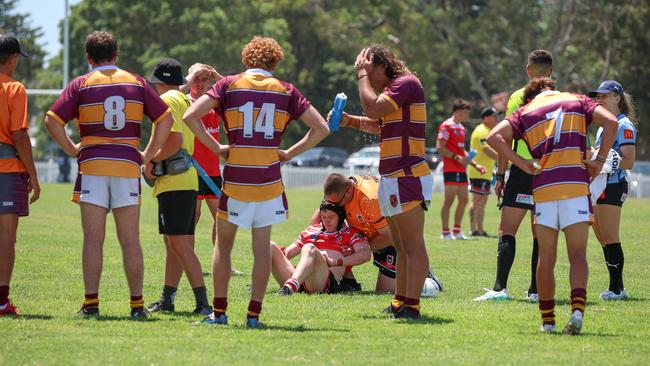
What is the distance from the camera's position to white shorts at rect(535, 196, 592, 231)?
7820 mm

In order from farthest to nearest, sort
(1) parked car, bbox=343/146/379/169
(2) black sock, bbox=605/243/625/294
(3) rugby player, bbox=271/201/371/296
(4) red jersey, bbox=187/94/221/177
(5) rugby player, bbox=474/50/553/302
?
1. (1) parked car, bbox=343/146/379/169
2. (4) red jersey, bbox=187/94/221/177
3. (2) black sock, bbox=605/243/625/294
4. (3) rugby player, bbox=271/201/371/296
5. (5) rugby player, bbox=474/50/553/302

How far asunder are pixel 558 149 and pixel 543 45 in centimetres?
4180

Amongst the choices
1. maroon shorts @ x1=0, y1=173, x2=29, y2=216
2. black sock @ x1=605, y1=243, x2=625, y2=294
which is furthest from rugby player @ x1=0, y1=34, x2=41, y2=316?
black sock @ x1=605, y1=243, x2=625, y2=294

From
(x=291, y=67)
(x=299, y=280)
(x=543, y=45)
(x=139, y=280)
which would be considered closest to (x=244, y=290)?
(x=299, y=280)

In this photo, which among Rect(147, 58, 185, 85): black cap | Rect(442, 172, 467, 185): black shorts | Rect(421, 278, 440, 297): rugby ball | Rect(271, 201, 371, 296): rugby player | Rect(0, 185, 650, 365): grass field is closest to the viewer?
Rect(0, 185, 650, 365): grass field

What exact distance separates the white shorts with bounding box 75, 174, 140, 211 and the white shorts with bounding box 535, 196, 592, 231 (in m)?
3.03

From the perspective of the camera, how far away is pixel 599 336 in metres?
8.07

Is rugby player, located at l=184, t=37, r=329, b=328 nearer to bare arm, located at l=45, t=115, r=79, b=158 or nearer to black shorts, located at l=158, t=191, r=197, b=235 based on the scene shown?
black shorts, located at l=158, t=191, r=197, b=235

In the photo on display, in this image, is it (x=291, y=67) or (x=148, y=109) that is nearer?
(x=148, y=109)

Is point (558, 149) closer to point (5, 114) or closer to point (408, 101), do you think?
point (408, 101)

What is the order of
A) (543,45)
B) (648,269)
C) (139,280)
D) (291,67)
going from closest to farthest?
1. (139,280)
2. (648,269)
3. (543,45)
4. (291,67)

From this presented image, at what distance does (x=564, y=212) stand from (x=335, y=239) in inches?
134

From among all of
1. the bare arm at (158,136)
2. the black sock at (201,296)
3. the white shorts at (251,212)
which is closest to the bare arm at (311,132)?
the white shorts at (251,212)

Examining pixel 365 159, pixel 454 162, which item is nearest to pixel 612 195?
pixel 454 162
